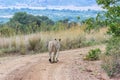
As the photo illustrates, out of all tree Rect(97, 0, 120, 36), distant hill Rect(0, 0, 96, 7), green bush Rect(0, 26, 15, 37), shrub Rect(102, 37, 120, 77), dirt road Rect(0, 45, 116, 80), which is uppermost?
distant hill Rect(0, 0, 96, 7)

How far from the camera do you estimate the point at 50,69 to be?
47.0 feet

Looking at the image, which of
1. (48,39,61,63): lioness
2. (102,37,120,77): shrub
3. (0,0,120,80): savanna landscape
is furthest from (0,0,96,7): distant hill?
(102,37,120,77): shrub

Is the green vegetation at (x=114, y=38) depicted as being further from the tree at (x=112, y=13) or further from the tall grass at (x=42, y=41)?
the tall grass at (x=42, y=41)

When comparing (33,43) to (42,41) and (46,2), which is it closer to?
(42,41)

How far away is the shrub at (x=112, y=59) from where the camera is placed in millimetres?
13263

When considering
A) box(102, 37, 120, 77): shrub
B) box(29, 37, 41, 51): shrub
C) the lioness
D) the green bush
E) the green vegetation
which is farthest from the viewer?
the green bush

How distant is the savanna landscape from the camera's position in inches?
528

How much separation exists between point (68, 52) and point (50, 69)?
476cm

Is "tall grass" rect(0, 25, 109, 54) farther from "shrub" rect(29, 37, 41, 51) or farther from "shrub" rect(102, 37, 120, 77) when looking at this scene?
"shrub" rect(102, 37, 120, 77)

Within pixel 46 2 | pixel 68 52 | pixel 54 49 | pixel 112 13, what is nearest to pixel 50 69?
pixel 54 49

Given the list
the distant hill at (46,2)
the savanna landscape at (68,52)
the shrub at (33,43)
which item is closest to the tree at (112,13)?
the savanna landscape at (68,52)

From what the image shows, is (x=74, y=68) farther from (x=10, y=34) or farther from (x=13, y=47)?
(x=10, y=34)

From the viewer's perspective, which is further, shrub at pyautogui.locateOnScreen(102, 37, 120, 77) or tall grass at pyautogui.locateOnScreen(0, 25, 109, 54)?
tall grass at pyautogui.locateOnScreen(0, 25, 109, 54)

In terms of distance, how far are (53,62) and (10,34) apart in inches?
264
